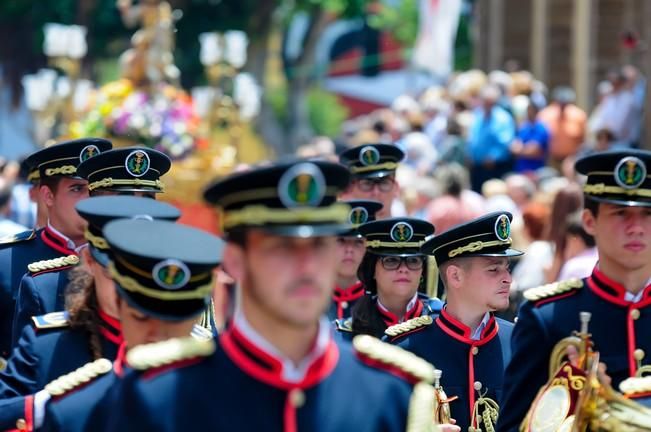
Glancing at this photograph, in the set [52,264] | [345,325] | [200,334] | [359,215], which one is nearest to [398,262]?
[345,325]

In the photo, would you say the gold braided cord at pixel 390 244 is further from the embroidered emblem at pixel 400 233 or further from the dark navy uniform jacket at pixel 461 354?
the dark navy uniform jacket at pixel 461 354

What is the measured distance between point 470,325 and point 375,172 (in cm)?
261

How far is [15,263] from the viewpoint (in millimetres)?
8180

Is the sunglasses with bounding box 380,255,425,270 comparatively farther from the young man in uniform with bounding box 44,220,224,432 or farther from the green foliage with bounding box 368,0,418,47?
the green foliage with bounding box 368,0,418,47

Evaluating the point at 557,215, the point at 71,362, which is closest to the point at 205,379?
the point at 71,362

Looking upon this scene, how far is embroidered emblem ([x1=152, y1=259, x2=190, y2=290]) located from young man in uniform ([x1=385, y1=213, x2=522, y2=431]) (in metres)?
2.54

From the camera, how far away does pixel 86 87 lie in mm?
26297

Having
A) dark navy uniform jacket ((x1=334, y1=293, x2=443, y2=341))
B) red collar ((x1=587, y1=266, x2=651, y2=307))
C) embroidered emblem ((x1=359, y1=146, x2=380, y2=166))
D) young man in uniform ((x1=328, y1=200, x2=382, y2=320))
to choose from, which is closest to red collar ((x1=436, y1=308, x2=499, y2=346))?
dark navy uniform jacket ((x1=334, y1=293, x2=443, y2=341))

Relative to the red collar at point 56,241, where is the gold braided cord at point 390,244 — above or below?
below

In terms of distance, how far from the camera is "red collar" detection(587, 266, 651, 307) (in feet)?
21.0

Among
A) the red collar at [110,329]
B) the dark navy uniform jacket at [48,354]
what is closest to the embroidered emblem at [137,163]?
the dark navy uniform jacket at [48,354]

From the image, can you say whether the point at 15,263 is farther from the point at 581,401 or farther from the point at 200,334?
the point at 581,401

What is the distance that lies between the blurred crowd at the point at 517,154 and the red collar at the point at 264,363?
555 cm

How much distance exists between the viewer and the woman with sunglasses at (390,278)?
851 centimetres
